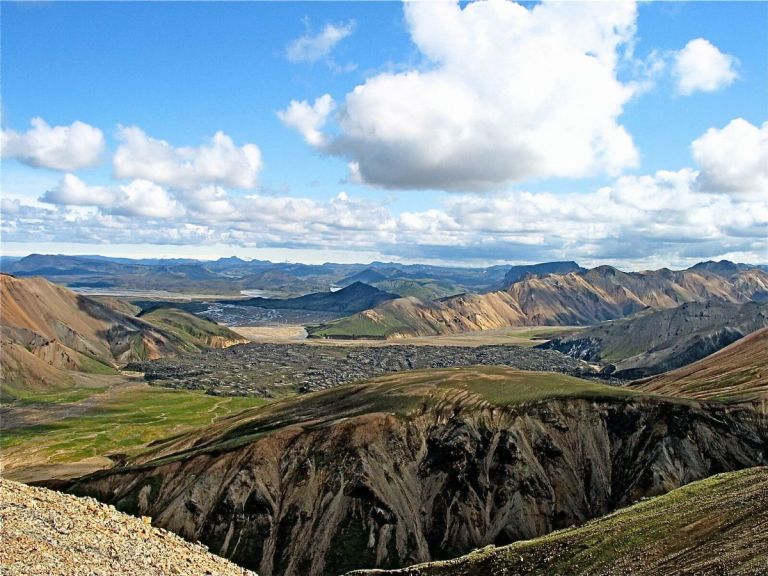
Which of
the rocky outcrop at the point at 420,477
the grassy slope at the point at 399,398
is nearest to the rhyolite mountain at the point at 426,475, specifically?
the rocky outcrop at the point at 420,477

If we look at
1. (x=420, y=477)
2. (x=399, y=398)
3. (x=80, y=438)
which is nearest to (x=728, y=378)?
(x=399, y=398)

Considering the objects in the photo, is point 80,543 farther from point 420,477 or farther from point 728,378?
point 728,378

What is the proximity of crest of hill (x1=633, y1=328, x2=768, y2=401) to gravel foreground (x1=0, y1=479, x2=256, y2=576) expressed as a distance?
10233 cm

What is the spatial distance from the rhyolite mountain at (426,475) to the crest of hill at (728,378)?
604 inches

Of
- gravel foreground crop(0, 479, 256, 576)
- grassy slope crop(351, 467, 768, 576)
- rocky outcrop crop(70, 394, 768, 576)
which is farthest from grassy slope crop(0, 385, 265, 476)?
grassy slope crop(351, 467, 768, 576)

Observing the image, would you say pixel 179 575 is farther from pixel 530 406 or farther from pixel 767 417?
pixel 767 417

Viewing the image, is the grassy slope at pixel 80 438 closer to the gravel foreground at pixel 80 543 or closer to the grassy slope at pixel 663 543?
the gravel foreground at pixel 80 543

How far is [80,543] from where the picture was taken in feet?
153

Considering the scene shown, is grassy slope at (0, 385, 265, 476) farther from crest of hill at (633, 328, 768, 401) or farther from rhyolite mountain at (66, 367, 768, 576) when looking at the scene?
crest of hill at (633, 328, 768, 401)

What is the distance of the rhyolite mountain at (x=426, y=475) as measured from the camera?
9581 centimetres

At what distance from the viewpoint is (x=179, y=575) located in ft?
160

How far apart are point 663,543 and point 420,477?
5645 centimetres

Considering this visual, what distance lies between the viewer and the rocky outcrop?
95.8 metres

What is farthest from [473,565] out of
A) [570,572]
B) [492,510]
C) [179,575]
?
[492,510]
